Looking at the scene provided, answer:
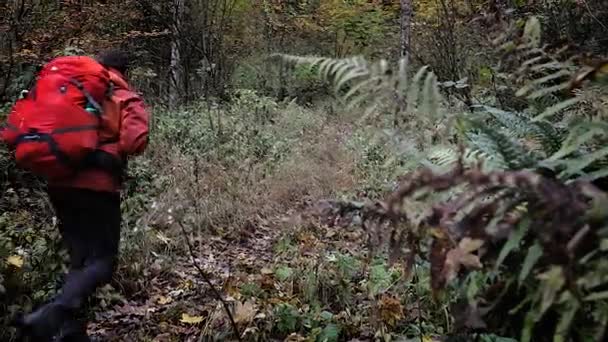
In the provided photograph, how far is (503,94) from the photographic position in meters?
5.26

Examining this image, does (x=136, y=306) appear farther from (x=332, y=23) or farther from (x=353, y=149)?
(x=332, y=23)

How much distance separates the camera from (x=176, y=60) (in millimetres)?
10758

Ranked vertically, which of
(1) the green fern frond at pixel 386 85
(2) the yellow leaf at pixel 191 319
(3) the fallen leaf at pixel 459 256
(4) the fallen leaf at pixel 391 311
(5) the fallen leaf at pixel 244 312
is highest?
(1) the green fern frond at pixel 386 85

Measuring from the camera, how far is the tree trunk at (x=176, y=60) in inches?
411

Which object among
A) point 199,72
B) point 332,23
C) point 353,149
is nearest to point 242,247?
point 353,149

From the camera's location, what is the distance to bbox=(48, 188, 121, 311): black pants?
11.3 ft

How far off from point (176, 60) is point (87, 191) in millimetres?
7657

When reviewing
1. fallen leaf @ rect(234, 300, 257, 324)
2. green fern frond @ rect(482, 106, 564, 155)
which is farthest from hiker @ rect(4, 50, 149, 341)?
green fern frond @ rect(482, 106, 564, 155)

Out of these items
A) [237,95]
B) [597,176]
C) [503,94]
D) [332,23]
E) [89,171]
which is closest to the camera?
[597,176]

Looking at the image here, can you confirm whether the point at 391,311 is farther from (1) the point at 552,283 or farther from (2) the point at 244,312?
(1) the point at 552,283

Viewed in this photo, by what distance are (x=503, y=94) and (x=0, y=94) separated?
5516 millimetres

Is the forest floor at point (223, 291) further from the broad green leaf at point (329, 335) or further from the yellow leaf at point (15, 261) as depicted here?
the yellow leaf at point (15, 261)

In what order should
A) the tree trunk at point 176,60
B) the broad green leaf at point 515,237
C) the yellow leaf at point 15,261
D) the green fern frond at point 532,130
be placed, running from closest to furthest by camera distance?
the broad green leaf at point 515,237
the green fern frond at point 532,130
the yellow leaf at point 15,261
the tree trunk at point 176,60

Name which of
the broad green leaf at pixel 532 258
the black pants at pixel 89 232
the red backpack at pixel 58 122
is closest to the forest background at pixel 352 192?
the broad green leaf at pixel 532 258
